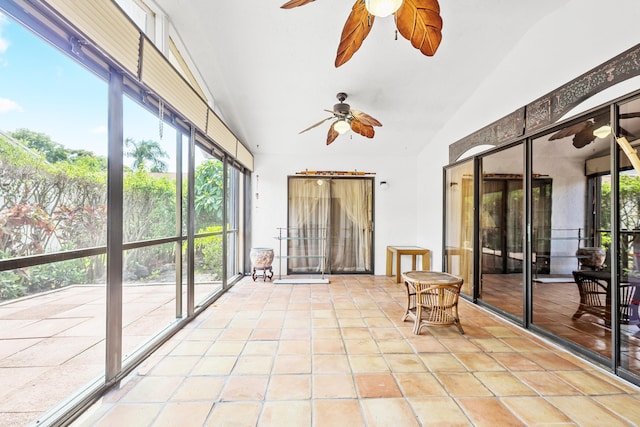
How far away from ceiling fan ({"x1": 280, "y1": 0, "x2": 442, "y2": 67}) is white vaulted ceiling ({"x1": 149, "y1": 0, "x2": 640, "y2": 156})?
1.04 metres

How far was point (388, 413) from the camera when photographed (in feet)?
6.07

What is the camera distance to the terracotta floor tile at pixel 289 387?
2016 millimetres

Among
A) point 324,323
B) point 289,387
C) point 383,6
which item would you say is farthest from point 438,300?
point 383,6

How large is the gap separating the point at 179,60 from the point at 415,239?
17.7ft

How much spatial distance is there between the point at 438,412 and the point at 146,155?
3.20 m

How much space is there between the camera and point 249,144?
5.90 meters

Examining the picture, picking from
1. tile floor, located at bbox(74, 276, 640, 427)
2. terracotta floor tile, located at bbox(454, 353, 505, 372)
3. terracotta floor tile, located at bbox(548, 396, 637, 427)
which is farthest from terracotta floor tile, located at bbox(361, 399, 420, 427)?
terracotta floor tile, located at bbox(548, 396, 637, 427)

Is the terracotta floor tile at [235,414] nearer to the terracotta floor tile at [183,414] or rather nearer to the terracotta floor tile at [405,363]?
the terracotta floor tile at [183,414]

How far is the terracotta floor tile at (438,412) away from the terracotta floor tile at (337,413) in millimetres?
386

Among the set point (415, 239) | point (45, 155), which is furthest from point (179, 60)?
point (415, 239)

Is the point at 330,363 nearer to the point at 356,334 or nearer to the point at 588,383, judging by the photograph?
the point at 356,334

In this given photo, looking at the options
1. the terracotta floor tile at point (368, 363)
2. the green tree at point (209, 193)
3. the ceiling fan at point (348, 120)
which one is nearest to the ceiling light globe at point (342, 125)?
the ceiling fan at point (348, 120)

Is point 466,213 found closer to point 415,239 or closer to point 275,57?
point 415,239

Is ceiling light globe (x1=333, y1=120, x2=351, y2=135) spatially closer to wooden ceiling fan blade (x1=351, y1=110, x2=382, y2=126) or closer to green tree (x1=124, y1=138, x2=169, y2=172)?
wooden ceiling fan blade (x1=351, y1=110, x2=382, y2=126)
